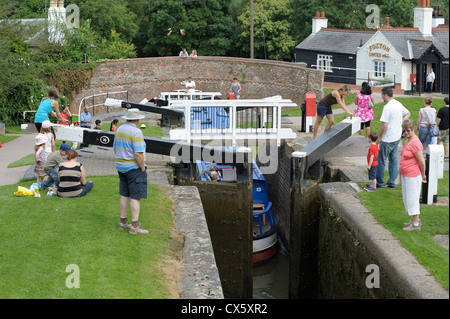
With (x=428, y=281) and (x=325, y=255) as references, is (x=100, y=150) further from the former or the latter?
(x=428, y=281)

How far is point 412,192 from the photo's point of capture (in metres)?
10.1

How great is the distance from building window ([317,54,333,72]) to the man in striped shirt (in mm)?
33696

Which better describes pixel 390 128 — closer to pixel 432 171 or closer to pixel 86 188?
pixel 432 171

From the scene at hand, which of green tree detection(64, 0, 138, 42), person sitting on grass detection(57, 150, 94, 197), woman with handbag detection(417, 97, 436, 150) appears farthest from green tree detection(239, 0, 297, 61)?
person sitting on grass detection(57, 150, 94, 197)

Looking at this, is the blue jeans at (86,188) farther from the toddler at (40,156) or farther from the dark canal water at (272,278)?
the dark canal water at (272,278)

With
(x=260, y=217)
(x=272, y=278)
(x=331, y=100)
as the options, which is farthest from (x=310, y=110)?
(x=272, y=278)

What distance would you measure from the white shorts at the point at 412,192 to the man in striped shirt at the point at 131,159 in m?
3.71

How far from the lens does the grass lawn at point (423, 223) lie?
910 cm

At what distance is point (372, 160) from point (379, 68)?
1098 inches

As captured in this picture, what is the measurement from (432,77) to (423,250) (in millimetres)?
27988

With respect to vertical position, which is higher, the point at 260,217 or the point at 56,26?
the point at 56,26

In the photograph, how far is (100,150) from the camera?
1803 centimetres

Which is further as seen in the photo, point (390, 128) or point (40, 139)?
point (40, 139)

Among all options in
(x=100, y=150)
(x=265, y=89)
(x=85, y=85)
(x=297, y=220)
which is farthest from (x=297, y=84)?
(x=297, y=220)
